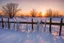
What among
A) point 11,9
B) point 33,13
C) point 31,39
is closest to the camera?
point 31,39

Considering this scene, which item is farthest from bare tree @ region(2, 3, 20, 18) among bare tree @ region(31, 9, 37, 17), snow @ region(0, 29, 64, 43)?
snow @ region(0, 29, 64, 43)

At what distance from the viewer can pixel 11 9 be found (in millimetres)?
6590

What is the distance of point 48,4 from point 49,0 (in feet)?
0.66

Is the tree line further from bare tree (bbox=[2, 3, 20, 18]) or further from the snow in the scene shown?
the snow

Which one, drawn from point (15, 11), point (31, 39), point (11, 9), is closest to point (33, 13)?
point (15, 11)

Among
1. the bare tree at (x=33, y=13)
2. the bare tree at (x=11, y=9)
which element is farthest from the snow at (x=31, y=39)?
the bare tree at (x=11, y=9)

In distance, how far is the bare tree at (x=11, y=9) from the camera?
610 centimetres

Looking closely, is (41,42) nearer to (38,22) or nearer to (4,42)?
(4,42)

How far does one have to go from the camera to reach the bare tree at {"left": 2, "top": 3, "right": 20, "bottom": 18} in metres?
6.10

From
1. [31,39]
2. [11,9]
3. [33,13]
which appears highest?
[11,9]

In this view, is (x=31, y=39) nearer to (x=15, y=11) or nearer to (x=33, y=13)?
(x=33, y=13)

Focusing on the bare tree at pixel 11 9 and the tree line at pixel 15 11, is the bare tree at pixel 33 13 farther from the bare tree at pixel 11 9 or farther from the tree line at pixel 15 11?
the bare tree at pixel 11 9

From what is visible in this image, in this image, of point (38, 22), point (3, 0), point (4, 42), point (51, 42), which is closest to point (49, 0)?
point (38, 22)

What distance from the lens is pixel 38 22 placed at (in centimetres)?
434
